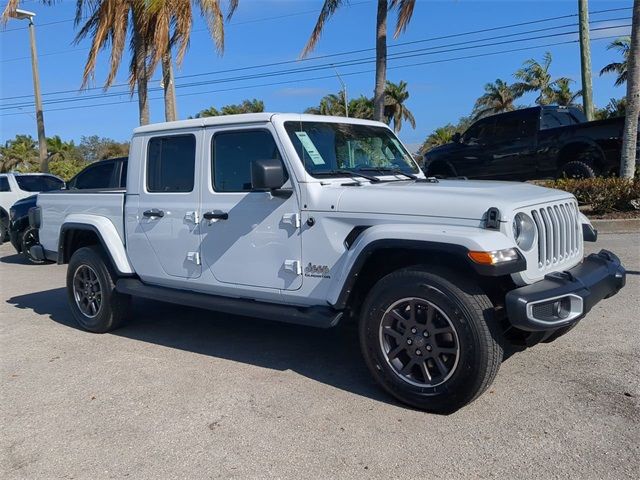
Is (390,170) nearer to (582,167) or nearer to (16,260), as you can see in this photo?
(582,167)

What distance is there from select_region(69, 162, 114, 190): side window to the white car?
16.3 feet

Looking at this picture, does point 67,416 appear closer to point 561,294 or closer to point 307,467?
point 307,467

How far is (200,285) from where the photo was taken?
4957mm

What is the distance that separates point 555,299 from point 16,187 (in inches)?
592

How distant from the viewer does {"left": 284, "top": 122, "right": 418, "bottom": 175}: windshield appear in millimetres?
4453

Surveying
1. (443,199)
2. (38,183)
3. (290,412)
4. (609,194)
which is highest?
(38,183)

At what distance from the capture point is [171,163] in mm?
5207

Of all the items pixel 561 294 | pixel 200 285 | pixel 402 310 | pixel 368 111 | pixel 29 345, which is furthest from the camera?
pixel 368 111

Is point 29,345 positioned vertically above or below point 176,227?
below

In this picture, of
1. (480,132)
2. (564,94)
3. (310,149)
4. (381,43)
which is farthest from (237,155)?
(564,94)

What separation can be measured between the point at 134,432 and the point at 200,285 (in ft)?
4.99

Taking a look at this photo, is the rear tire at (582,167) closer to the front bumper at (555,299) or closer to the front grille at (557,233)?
the front grille at (557,233)

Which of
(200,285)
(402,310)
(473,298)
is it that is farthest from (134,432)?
(473,298)

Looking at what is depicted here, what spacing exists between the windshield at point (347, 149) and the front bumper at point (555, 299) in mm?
1675
